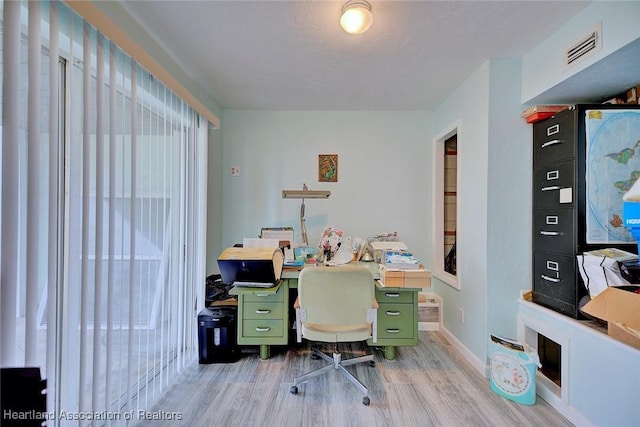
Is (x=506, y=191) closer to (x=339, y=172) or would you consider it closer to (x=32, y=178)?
(x=339, y=172)

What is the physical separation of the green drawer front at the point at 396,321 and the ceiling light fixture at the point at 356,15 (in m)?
1.97

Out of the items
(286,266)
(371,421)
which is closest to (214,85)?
(286,266)

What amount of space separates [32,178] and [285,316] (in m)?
1.76

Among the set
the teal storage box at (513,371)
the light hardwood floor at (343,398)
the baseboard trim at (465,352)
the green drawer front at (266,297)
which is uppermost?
the green drawer front at (266,297)

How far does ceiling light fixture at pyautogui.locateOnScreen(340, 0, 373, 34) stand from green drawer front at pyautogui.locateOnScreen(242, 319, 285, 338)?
215 cm

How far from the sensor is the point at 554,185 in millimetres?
1808

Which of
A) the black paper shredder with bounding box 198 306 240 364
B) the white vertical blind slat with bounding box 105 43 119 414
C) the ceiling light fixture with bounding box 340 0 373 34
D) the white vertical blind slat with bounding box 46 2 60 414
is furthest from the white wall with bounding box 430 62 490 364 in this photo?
the white vertical blind slat with bounding box 46 2 60 414

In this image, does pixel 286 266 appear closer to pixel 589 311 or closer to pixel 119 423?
pixel 119 423

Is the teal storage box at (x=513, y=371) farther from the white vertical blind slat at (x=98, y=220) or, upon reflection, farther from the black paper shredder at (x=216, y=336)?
the white vertical blind slat at (x=98, y=220)

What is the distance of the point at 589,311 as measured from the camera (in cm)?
146

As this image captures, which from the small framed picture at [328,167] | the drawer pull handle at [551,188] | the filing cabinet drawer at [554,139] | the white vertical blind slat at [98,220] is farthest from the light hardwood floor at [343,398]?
the small framed picture at [328,167]

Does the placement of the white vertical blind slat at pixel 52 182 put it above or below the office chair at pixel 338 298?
above

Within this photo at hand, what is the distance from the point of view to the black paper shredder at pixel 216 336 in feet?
7.07

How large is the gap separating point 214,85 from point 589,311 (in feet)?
10.6
